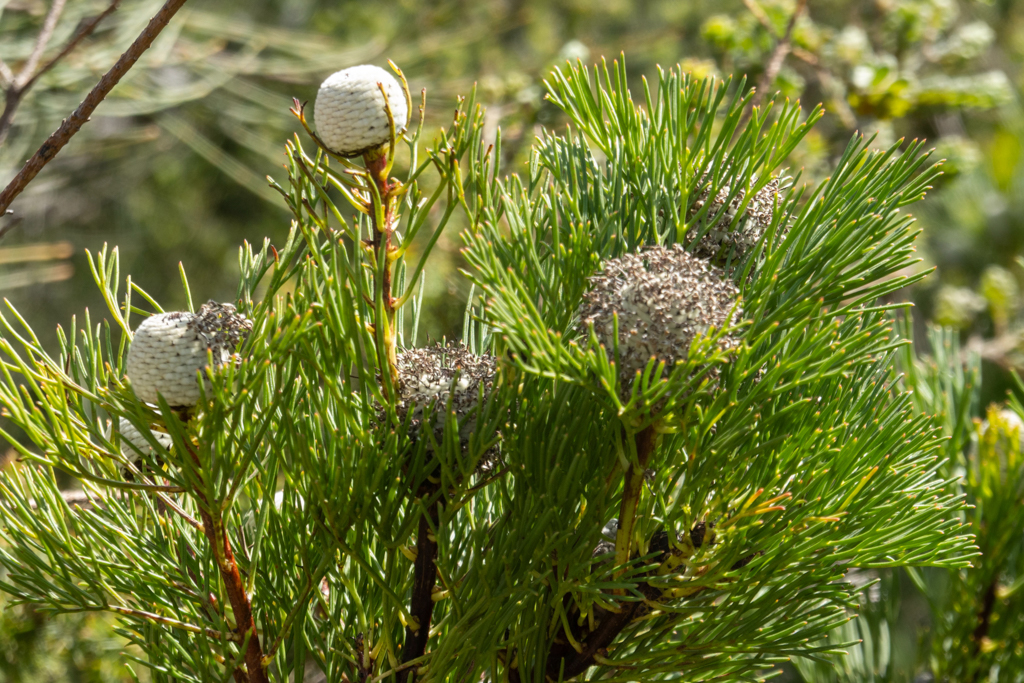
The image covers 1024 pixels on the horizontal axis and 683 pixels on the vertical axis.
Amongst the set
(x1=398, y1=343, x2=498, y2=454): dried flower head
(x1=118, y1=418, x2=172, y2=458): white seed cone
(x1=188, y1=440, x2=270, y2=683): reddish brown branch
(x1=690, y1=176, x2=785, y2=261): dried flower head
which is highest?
(x1=690, y1=176, x2=785, y2=261): dried flower head

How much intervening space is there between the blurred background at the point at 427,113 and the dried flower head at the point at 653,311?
1.06 feet

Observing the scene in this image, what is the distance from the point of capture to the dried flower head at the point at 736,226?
365 millimetres

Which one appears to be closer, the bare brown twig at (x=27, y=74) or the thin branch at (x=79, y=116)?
the thin branch at (x=79, y=116)

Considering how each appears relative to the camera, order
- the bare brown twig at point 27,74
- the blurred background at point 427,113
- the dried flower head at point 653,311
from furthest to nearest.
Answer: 1. the blurred background at point 427,113
2. the bare brown twig at point 27,74
3. the dried flower head at point 653,311

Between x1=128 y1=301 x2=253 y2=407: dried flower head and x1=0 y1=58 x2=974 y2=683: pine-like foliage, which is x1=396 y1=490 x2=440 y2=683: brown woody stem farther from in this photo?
x1=128 y1=301 x2=253 y2=407: dried flower head

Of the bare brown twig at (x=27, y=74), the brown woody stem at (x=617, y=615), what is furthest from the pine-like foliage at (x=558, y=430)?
the bare brown twig at (x=27, y=74)

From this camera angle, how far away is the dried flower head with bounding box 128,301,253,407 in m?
0.31

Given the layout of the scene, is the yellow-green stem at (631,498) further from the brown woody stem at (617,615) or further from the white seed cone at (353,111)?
the white seed cone at (353,111)

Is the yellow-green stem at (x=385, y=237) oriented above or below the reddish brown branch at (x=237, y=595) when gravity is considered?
above

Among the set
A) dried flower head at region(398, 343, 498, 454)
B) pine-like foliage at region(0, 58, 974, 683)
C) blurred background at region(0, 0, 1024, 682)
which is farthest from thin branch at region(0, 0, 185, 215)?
blurred background at region(0, 0, 1024, 682)

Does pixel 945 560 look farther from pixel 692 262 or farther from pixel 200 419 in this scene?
pixel 200 419

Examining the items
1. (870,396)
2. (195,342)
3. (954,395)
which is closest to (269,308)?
(195,342)

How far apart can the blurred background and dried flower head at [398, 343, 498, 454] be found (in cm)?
32

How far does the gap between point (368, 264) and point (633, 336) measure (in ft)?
0.38
